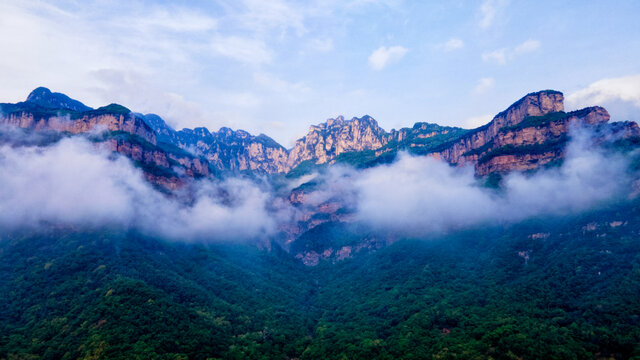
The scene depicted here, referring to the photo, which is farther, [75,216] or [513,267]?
[75,216]

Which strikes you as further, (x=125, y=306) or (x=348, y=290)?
(x=348, y=290)

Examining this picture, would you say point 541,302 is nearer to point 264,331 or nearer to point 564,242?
point 564,242

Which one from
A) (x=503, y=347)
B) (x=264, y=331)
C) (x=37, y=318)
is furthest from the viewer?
(x=264, y=331)

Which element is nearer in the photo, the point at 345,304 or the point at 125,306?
the point at 125,306

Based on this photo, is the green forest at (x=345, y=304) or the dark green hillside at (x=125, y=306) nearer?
the green forest at (x=345, y=304)

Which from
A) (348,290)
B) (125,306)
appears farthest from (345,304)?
(125,306)

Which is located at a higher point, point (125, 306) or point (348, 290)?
point (125, 306)

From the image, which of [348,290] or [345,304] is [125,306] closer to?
[345,304]

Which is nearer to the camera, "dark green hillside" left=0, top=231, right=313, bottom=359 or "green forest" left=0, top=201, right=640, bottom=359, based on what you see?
"green forest" left=0, top=201, right=640, bottom=359

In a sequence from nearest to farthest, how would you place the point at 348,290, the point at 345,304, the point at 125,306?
the point at 125,306 < the point at 345,304 < the point at 348,290

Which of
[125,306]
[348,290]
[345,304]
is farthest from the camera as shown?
[348,290]

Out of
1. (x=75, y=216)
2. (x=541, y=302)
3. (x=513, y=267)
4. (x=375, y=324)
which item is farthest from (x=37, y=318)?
(x=513, y=267)
